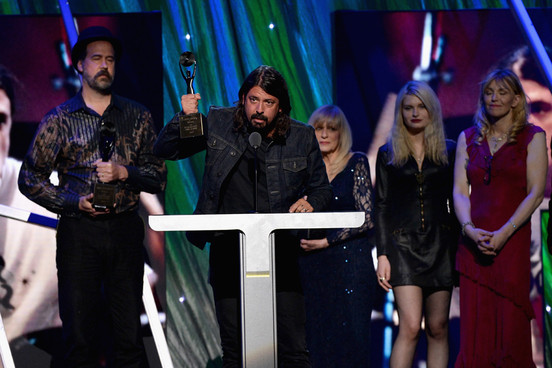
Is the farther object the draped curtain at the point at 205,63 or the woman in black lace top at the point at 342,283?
the draped curtain at the point at 205,63

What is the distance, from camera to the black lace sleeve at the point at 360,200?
3697mm

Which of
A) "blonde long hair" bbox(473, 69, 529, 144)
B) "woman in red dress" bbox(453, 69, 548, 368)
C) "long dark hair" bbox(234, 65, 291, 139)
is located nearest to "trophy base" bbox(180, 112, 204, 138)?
"long dark hair" bbox(234, 65, 291, 139)

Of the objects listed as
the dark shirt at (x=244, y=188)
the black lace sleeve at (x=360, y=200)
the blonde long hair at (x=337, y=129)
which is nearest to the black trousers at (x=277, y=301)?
the dark shirt at (x=244, y=188)

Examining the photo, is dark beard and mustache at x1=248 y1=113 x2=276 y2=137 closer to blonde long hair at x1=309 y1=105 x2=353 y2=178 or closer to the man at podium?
the man at podium

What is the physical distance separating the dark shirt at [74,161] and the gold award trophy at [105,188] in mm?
90

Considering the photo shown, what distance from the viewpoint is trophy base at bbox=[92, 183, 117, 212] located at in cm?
301

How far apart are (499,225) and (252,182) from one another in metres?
1.33

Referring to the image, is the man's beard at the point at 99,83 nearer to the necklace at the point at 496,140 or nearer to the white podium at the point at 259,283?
the white podium at the point at 259,283

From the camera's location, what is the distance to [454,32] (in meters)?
4.38

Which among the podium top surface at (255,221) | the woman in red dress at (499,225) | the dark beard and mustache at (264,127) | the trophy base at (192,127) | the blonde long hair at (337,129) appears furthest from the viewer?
the blonde long hair at (337,129)

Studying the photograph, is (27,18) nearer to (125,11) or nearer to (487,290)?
(125,11)

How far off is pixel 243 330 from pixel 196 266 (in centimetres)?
230

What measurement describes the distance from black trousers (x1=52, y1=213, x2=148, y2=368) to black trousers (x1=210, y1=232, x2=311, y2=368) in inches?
21.0

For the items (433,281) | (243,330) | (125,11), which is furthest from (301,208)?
(125,11)
